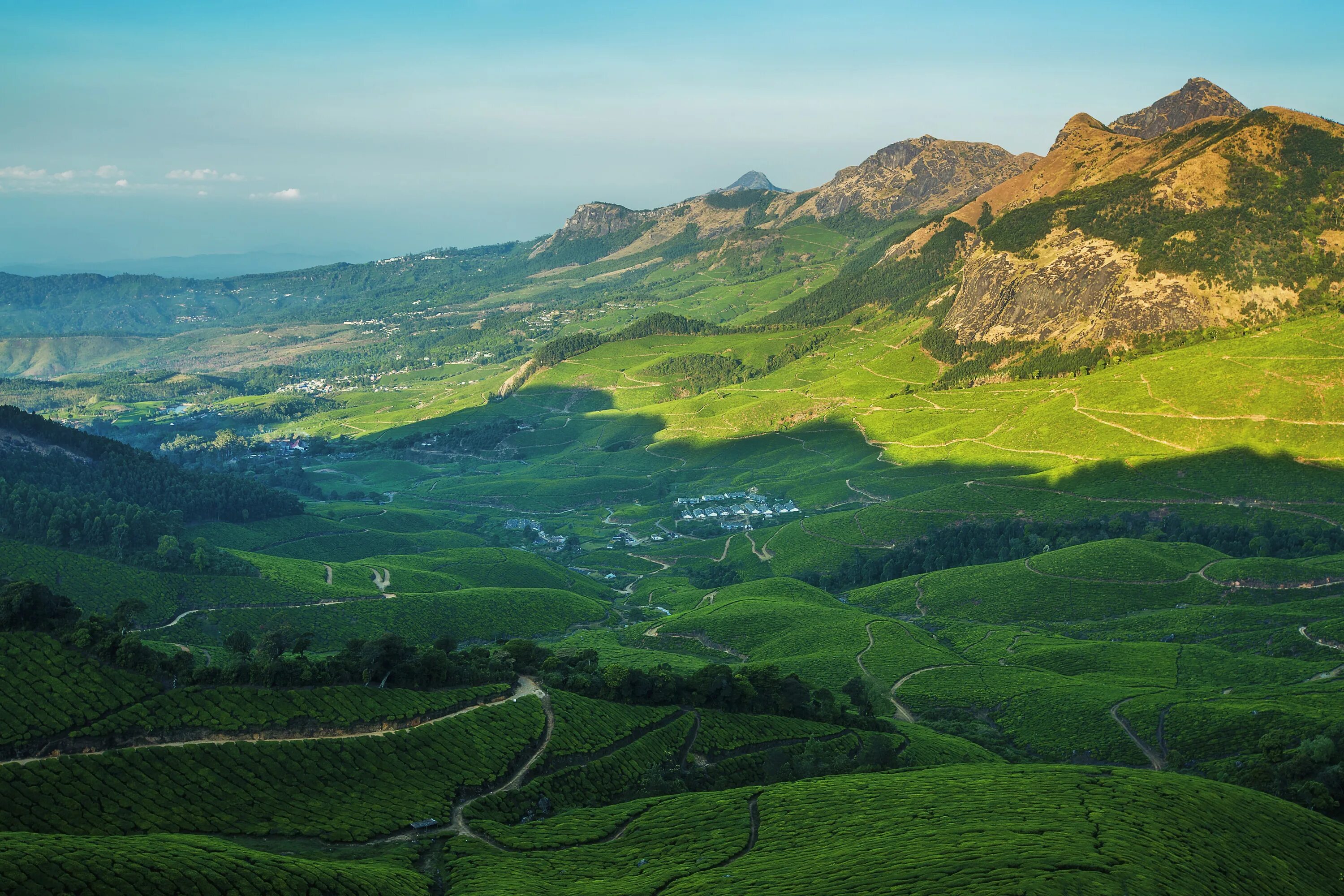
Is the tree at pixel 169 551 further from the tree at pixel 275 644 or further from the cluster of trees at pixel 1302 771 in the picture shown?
the cluster of trees at pixel 1302 771

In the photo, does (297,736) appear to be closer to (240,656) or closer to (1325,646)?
(240,656)

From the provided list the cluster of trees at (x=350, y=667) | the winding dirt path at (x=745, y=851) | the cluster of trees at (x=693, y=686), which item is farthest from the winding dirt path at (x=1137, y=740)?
the cluster of trees at (x=350, y=667)

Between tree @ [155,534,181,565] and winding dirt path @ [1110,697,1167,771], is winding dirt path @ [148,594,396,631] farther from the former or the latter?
winding dirt path @ [1110,697,1167,771]

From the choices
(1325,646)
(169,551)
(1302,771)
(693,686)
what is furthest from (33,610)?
(1325,646)

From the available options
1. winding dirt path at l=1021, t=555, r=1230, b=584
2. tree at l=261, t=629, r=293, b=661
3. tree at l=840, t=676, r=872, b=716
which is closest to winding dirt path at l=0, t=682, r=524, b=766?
tree at l=261, t=629, r=293, b=661

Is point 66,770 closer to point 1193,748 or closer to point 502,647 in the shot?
point 502,647

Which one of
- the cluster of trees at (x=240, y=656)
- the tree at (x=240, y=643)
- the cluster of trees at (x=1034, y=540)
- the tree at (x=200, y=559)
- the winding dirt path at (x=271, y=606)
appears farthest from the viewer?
the cluster of trees at (x=1034, y=540)
